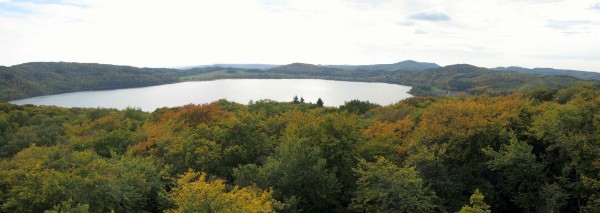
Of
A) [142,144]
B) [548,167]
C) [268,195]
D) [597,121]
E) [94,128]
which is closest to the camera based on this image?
[268,195]

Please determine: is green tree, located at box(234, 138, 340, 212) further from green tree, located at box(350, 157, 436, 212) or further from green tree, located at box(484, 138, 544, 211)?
green tree, located at box(484, 138, 544, 211)

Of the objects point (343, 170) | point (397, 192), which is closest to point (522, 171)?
point (397, 192)

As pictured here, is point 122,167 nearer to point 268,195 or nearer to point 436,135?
point 268,195

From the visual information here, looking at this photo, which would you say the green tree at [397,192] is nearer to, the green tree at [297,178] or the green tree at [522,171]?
the green tree at [297,178]

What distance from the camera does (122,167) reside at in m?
19.0

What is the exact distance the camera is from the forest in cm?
1617

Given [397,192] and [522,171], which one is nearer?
[397,192]

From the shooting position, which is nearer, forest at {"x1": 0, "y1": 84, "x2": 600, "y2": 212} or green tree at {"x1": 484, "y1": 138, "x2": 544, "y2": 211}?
forest at {"x1": 0, "y1": 84, "x2": 600, "y2": 212}

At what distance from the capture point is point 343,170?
2220cm

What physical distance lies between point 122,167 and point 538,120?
81.2 ft

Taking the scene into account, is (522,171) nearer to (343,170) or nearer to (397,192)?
(397,192)

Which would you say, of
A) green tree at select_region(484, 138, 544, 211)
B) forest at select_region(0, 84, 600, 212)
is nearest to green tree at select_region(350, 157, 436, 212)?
forest at select_region(0, 84, 600, 212)

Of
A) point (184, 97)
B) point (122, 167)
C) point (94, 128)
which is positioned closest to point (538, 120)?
point (122, 167)

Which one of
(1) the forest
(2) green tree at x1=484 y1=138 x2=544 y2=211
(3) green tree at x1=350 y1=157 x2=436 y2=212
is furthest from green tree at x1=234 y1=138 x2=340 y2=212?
(2) green tree at x1=484 y1=138 x2=544 y2=211
